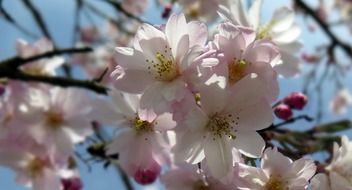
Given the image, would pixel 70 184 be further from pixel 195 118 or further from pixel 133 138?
pixel 195 118

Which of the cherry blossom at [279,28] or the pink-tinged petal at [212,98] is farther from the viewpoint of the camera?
the cherry blossom at [279,28]

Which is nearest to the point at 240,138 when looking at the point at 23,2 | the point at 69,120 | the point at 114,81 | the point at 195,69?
the point at 195,69

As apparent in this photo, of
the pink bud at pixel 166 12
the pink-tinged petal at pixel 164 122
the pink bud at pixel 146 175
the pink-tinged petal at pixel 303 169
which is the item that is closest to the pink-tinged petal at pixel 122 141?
the pink bud at pixel 146 175

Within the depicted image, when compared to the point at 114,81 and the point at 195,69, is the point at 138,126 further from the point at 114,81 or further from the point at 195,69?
the point at 195,69

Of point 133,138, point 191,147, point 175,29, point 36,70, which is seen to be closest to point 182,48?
point 175,29

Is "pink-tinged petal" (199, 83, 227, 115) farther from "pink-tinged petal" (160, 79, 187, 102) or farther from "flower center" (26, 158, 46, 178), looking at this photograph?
"flower center" (26, 158, 46, 178)

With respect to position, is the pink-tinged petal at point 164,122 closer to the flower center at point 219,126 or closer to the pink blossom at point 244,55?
the flower center at point 219,126
